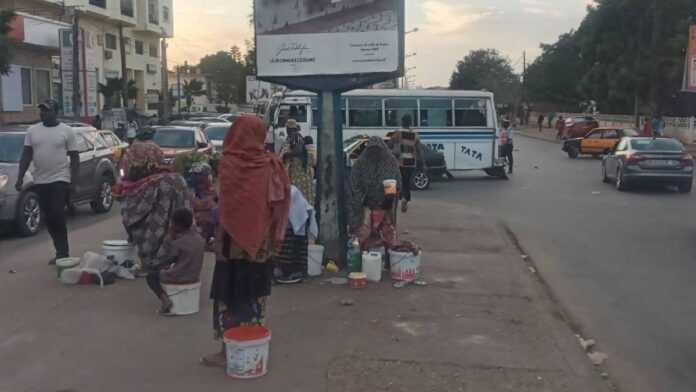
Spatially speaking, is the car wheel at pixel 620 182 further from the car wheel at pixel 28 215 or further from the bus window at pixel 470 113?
the car wheel at pixel 28 215

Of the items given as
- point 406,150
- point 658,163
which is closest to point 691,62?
point 658,163

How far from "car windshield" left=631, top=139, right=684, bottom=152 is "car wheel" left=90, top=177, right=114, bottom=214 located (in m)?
13.5

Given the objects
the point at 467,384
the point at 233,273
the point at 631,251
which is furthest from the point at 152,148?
the point at 631,251

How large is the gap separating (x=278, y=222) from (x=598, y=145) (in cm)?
3392

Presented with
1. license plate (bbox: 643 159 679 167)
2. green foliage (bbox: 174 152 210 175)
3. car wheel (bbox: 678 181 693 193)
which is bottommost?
car wheel (bbox: 678 181 693 193)

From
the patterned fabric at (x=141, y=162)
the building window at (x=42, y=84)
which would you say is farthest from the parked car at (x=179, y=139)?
the building window at (x=42, y=84)

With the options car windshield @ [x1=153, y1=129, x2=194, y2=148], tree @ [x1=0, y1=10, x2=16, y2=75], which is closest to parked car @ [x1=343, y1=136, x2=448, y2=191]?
car windshield @ [x1=153, y1=129, x2=194, y2=148]

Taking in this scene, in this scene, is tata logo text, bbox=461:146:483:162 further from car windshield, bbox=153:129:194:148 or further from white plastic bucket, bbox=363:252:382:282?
white plastic bucket, bbox=363:252:382:282

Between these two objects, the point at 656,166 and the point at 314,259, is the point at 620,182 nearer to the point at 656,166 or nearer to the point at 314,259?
the point at 656,166

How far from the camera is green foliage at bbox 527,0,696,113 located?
49.5 metres

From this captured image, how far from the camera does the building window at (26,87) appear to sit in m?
→ 40.6

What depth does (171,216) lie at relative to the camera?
7598mm

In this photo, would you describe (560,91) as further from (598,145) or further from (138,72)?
(598,145)

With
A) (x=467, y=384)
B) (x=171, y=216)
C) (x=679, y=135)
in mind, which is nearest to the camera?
(x=467, y=384)
